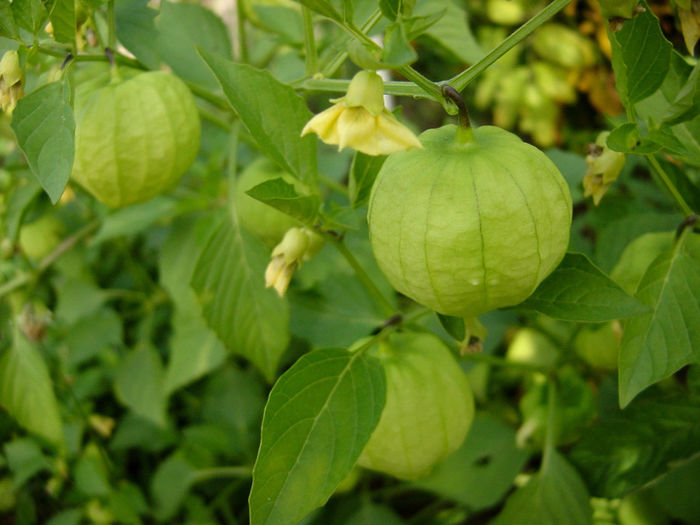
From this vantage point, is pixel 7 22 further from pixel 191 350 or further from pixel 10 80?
pixel 191 350

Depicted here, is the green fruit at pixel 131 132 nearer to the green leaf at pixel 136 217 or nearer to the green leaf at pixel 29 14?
the green leaf at pixel 29 14

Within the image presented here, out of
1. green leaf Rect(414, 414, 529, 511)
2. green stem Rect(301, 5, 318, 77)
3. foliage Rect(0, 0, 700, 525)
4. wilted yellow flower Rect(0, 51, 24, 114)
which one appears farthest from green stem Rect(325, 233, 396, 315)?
green leaf Rect(414, 414, 529, 511)

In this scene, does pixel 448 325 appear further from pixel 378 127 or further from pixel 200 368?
pixel 200 368

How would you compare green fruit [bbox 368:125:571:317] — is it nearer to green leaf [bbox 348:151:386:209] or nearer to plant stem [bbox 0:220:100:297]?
green leaf [bbox 348:151:386:209]

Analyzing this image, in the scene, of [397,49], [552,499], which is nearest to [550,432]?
[552,499]

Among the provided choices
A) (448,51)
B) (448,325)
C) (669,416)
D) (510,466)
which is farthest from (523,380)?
(448,325)

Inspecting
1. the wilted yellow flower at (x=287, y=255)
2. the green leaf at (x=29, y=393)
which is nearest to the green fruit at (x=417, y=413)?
the wilted yellow flower at (x=287, y=255)
